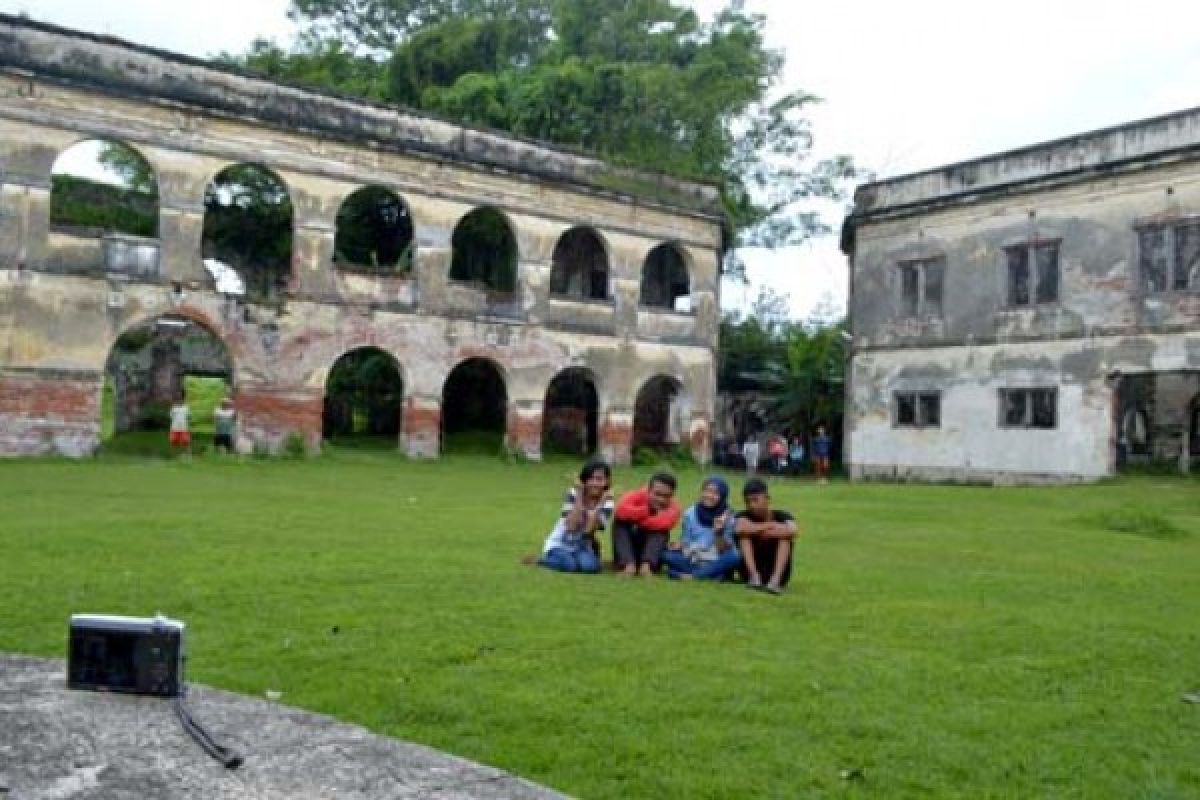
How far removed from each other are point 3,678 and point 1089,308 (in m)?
21.1

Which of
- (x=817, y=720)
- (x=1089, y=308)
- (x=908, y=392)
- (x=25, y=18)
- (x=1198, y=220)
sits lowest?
(x=817, y=720)

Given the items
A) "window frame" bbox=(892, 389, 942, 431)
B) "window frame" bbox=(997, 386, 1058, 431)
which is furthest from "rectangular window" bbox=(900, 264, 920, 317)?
"window frame" bbox=(997, 386, 1058, 431)

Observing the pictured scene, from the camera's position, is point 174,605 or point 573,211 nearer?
point 174,605

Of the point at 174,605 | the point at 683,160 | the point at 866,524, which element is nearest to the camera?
the point at 174,605

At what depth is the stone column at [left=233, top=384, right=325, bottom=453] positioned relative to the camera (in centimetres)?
2008

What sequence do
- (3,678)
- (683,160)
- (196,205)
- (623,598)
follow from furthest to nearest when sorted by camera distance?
1. (683,160)
2. (196,205)
3. (623,598)
4. (3,678)

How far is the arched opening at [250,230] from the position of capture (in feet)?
82.6

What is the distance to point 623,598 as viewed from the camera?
23.3 feet

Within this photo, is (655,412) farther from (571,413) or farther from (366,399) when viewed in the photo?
(366,399)

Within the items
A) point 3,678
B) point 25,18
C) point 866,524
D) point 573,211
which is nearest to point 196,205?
point 25,18

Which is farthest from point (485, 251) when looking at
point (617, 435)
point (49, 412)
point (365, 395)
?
point (49, 412)

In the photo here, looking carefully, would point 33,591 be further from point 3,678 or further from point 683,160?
point 683,160

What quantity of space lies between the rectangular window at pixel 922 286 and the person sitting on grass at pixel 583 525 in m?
17.9

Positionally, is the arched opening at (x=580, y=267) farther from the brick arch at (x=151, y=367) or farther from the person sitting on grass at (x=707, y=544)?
the person sitting on grass at (x=707, y=544)
